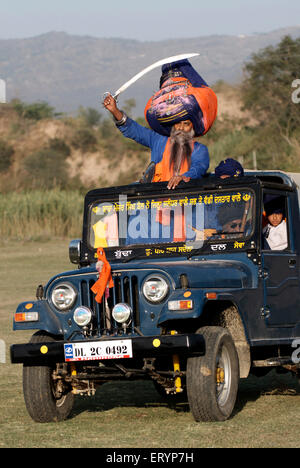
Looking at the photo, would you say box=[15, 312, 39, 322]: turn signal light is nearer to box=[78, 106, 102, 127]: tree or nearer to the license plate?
the license plate

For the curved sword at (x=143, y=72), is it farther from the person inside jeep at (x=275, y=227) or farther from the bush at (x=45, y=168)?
the bush at (x=45, y=168)

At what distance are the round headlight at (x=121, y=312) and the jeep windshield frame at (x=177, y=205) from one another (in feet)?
3.63

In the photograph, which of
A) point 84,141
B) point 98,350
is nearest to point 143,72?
point 98,350

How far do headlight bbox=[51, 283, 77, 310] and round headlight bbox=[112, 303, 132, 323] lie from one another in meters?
0.42

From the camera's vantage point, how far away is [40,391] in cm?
808

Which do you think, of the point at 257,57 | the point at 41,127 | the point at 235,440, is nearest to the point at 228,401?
the point at 235,440

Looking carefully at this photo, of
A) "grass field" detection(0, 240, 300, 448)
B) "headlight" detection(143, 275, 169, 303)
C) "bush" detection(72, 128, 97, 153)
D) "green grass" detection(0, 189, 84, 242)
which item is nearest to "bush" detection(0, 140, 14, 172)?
"bush" detection(72, 128, 97, 153)

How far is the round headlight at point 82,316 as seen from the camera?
25.6ft

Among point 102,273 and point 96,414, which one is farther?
point 96,414

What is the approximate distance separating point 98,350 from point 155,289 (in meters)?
0.61

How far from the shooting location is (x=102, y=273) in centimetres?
782

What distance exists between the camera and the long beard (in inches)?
373
